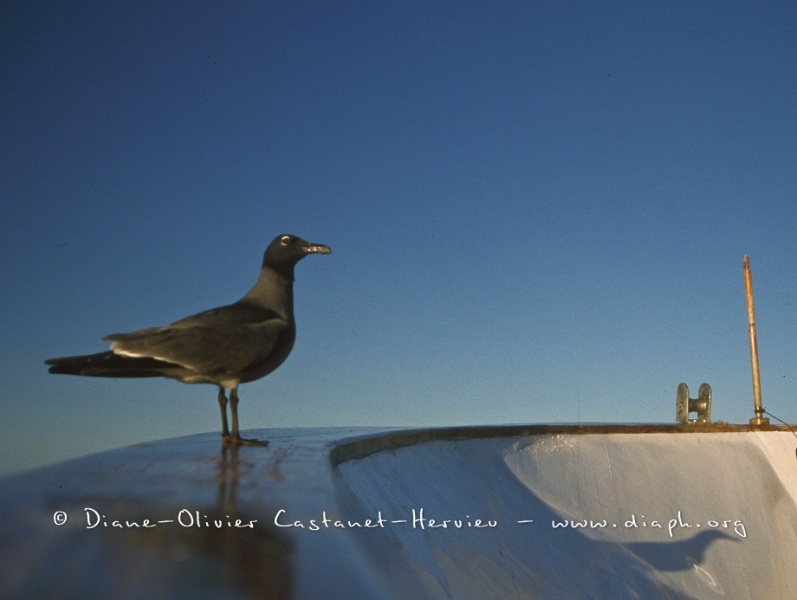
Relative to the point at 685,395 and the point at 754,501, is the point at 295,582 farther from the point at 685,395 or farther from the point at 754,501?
the point at 685,395

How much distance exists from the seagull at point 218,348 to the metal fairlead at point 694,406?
824 cm

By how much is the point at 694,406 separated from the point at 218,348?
8883 mm

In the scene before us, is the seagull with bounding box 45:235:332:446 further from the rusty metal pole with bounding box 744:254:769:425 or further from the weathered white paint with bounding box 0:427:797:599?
the rusty metal pole with bounding box 744:254:769:425

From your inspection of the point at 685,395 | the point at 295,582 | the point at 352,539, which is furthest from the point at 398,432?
the point at 685,395

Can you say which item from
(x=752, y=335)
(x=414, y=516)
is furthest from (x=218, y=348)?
(x=752, y=335)

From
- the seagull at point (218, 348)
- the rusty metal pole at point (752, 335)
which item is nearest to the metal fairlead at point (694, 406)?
the rusty metal pole at point (752, 335)

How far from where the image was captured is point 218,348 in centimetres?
373

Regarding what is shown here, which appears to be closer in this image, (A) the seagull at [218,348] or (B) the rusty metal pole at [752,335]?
(A) the seagull at [218,348]

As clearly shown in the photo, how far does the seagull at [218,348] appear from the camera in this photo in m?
3.58

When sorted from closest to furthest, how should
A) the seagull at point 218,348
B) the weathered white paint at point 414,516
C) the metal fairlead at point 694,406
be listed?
the weathered white paint at point 414,516 < the seagull at point 218,348 < the metal fairlead at point 694,406

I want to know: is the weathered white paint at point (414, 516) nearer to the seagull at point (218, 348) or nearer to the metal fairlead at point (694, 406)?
the seagull at point (218, 348)

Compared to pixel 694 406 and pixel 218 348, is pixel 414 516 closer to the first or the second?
pixel 218 348

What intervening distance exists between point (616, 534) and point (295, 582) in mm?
6091

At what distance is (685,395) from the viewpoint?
10.6m
